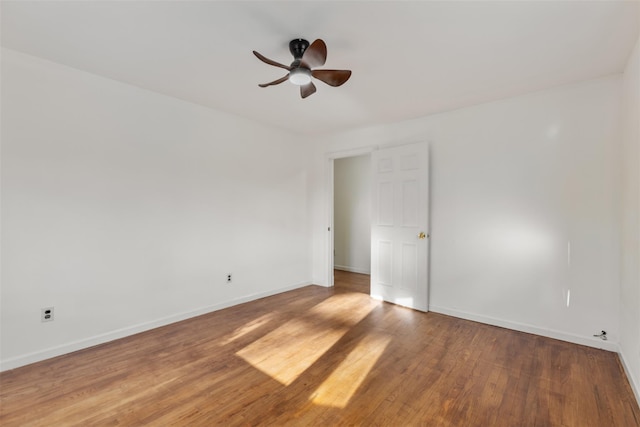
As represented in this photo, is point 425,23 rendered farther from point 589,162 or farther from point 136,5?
point 589,162

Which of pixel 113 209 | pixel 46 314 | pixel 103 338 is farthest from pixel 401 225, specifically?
pixel 46 314

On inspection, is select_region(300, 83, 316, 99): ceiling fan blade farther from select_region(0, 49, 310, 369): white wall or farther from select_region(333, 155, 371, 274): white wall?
select_region(333, 155, 371, 274): white wall

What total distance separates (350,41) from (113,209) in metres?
2.71

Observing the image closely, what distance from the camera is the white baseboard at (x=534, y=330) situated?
107 inches

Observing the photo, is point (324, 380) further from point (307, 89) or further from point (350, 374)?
point (307, 89)

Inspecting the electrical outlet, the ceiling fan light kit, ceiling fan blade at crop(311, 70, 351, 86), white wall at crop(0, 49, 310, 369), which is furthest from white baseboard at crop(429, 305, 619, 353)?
the electrical outlet

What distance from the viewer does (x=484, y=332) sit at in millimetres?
3131

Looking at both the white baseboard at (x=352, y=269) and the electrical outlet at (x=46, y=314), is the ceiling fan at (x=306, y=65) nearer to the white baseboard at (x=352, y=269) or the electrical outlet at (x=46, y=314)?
the electrical outlet at (x=46, y=314)

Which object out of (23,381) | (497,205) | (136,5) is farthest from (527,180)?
(23,381)

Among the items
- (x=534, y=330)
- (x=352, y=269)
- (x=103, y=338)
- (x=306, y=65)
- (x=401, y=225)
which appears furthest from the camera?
(x=352, y=269)

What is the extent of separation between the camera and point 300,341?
9.49 feet

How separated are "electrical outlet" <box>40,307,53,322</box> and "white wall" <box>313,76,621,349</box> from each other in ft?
13.2

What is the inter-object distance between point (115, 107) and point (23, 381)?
245cm

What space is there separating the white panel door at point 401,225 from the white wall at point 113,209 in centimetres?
173
